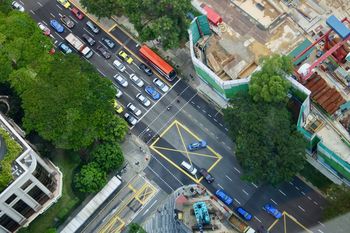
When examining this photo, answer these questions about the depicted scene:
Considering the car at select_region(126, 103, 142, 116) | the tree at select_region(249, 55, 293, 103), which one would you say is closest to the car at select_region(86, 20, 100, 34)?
the car at select_region(126, 103, 142, 116)

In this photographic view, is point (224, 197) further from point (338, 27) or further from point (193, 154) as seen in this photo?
point (338, 27)

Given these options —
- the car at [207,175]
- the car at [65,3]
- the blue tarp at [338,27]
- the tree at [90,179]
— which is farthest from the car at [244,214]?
the car at [65,3]

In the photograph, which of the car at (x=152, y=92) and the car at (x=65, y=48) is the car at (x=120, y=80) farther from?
the car at (x=65, y=48)

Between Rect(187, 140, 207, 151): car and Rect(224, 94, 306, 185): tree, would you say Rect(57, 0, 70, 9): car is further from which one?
Rect(224, 94, 306, 185): tree

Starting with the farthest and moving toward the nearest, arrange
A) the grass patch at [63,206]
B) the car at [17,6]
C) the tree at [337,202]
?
1. the car at [17,6]
2. the grass patch at [63,206]
3. the tree at [337,202]

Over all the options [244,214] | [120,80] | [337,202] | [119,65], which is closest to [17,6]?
[119,65]
